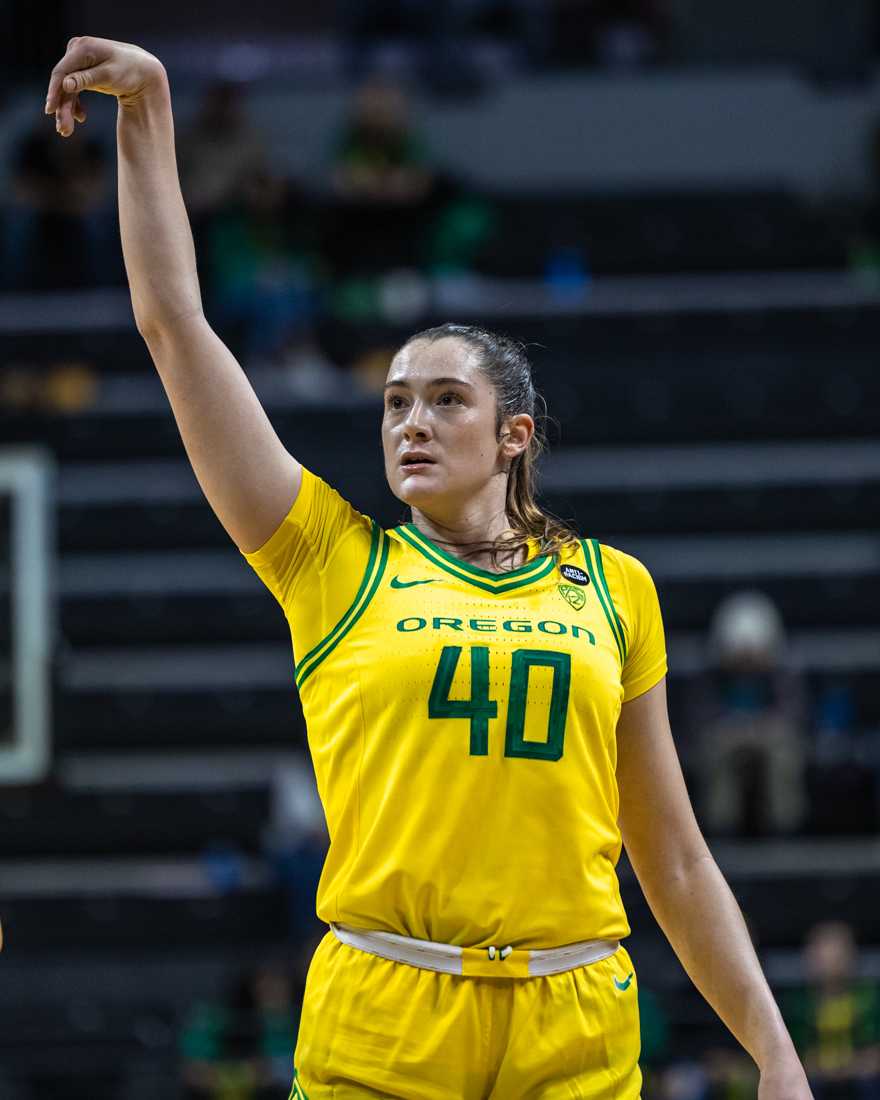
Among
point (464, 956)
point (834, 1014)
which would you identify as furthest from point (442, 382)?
point (834, 1014)

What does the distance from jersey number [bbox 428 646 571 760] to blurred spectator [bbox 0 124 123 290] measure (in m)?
10.6

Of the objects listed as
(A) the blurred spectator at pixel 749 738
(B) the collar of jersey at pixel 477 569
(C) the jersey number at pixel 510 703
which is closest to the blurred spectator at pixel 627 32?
(A) the blurred spectator at pixel 749 738

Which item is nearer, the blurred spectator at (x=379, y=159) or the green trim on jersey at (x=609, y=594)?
the green trim on jersey at (x=609, y=594)

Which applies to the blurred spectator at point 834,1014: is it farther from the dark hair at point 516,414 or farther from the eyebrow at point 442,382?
the eyebrow at point 442,382

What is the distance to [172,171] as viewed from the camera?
301 cm

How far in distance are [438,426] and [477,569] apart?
250mm

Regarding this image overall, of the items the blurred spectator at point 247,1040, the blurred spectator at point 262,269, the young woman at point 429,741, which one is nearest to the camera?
the young woman at point 429,741

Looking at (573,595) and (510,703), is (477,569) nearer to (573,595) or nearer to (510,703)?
(573,595)

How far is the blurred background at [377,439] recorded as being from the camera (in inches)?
402

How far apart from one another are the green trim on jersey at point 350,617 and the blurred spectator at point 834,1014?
6947 mm

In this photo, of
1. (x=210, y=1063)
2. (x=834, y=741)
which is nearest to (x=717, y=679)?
(x=834, y=741)

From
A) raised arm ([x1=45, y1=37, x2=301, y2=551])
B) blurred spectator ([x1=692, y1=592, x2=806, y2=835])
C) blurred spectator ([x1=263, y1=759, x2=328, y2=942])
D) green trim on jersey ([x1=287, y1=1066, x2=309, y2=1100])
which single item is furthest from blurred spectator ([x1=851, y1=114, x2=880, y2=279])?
green trim on jersey ([x1=287, y1=1066, x2=309, y2=1100])

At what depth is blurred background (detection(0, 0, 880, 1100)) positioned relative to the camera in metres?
10.2

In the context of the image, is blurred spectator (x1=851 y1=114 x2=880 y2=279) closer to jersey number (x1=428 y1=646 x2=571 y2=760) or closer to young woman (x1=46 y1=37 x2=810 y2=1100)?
young woman (x1=46 y1=37 x2=810 y2=1100)
